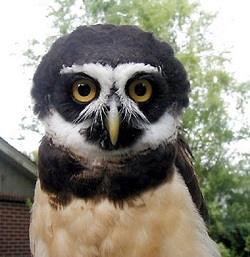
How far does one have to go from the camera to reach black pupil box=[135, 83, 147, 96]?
2.44 metres

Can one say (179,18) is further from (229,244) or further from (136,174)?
(136,174)

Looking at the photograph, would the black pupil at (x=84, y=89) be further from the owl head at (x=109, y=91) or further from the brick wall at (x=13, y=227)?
the brick wall at (x=13, y=227)

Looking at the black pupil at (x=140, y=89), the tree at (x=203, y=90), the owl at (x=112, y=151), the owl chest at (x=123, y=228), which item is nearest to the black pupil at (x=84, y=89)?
the owl at (x=112, y=151)

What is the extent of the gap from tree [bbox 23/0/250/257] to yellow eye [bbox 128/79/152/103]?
6.95 m

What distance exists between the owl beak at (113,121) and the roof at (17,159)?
26.9 feet

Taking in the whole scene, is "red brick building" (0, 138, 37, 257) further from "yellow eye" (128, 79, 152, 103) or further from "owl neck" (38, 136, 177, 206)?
"yellow eye" (128, 79, 152, 103)

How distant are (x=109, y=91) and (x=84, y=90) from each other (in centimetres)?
15

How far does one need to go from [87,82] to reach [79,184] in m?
0.57

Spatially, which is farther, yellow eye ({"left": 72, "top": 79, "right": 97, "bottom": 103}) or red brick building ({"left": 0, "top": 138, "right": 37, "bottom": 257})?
red brick building ({"left": 0, "top": 138, "right": 37, "bottom": 257})

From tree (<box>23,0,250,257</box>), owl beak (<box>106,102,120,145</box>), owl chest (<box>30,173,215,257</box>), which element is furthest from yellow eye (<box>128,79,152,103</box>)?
tree (<box>23,0,250,257</box>)

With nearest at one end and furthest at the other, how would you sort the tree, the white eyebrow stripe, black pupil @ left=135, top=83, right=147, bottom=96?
the white eyebrow stripe, black pupil @ left=135, top=83, right=147, bottom=96, the tree

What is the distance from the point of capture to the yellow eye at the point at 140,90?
2.42 m

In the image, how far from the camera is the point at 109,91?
2.37 meters

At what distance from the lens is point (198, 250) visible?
→ 268 cm
